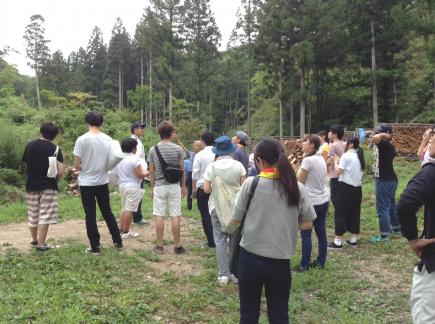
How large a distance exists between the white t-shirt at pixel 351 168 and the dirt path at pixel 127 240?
9.30ft

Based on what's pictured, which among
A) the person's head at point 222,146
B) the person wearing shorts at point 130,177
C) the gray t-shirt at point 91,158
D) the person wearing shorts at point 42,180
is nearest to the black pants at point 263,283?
the person's head at point 222,146

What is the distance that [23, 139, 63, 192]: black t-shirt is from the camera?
6.10m

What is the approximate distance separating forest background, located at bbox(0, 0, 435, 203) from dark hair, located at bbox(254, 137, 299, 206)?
11.4 m

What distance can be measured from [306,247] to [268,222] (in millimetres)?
2895

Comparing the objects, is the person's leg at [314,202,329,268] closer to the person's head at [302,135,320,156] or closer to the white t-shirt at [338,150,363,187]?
the person's head at [302,135,320,156]

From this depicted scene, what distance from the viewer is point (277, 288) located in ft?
10.1

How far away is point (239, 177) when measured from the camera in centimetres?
507

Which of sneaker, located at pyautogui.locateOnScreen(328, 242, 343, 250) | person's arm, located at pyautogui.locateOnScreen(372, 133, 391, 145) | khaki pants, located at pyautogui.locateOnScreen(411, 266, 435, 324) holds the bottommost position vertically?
sneaker, located at pyautogui.locateOnScreen(328, 242, 343, 250)

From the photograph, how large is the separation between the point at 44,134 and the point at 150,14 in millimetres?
40336

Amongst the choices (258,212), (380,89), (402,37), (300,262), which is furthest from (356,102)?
(258,212)

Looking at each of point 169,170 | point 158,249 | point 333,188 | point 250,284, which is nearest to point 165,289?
point 158,249

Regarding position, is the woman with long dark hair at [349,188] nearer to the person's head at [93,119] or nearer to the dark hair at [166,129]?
the dark hair at [166,129]

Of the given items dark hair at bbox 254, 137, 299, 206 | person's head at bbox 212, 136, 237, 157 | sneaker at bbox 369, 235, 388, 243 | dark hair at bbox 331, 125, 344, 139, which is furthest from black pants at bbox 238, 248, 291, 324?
sneaker at bbox 369, 235, 388, 243

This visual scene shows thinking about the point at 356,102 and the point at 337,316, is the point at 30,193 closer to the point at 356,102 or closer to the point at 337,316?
the point at 337,316
